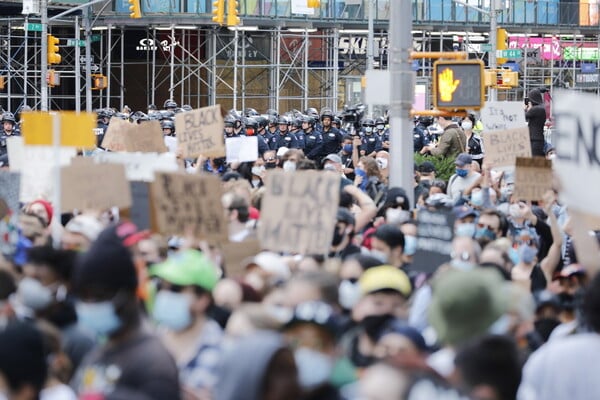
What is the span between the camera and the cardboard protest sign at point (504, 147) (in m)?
15.8

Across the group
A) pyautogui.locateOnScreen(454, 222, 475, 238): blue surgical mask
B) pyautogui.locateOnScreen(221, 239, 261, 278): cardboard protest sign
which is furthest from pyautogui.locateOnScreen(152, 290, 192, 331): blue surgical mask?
pyautogui.locateOnScreen(454, 222, 475, 238): blue surgical mask

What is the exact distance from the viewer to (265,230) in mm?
10109

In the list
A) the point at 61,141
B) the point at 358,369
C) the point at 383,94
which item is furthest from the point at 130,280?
the point at 383,94

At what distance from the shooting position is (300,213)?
10.1 meters

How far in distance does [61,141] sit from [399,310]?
13.3ft

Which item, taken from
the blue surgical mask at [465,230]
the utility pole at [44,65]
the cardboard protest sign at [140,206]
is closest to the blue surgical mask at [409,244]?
the blue surgical mask at [465,230]

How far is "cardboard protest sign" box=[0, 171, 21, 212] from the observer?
12023 millimetres

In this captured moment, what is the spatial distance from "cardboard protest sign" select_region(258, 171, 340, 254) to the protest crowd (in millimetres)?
11

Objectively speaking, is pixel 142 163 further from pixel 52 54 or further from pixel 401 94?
pixel 52 54

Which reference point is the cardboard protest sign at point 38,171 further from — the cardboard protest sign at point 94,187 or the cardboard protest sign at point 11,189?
the cardboard protest sign at point 94,187

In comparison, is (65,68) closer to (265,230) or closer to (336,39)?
(336,39)

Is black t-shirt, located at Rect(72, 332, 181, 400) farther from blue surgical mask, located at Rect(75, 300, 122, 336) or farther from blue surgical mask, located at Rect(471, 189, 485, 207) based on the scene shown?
blue surgical mask, located at Rect(471, 189, 485, 207)

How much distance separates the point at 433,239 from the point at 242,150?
8700 millimetres

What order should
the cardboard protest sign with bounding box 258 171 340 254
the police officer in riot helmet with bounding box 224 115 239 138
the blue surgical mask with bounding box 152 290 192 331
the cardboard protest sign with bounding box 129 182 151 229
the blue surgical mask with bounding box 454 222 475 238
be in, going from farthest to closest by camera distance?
1. the police officer in riot helmet with bounding box 224 115 239 138
2. the cardboard protest sign with bounding box 129 182 151 229
3. the blue surgical mask with bounding box 454 222 475 238
4. the cardboard protest sign with bounding box 258 171 340 254
5. the blue surgical mask with bounding box 152 290 192 331
